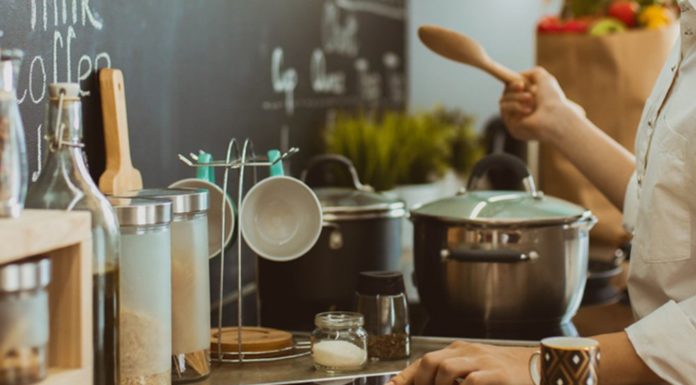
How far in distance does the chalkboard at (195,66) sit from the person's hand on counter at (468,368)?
20.1 inches

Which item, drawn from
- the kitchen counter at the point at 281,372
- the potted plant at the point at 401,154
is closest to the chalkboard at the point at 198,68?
the potted plant at the point at 401,154

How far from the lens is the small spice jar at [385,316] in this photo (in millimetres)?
1483

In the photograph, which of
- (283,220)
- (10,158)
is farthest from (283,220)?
(10,158)

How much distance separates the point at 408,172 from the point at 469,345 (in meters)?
1.25

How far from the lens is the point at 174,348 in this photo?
1308 mm

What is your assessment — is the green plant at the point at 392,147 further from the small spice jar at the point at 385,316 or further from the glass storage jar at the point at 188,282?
the glass storage jar at the point at 188,282

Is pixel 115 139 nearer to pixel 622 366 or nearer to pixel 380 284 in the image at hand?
pixel 380 284

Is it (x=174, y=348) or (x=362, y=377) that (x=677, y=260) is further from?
(x=174, y=348)


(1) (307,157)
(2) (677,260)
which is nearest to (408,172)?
(1) (307,157)

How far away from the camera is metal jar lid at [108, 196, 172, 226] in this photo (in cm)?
118

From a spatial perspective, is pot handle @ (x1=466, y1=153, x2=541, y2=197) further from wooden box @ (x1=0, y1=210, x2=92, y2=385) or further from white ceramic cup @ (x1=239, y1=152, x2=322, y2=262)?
wooden box @ (x1=0, y1=210, x2=92, y2=385)

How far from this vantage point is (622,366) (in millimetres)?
1362

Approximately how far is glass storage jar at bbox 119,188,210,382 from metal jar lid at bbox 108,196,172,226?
0.07m

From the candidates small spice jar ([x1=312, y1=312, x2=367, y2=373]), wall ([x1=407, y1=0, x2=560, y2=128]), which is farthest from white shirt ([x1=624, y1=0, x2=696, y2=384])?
wall ([x1=407, y1=0, x2=560, y2=128])
